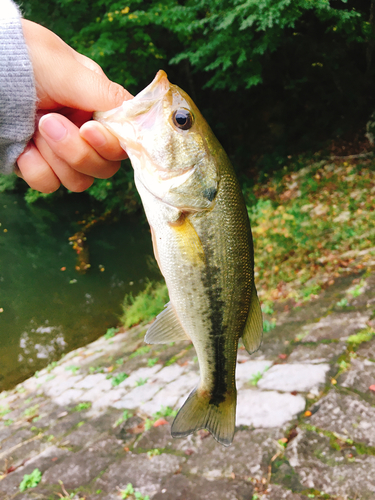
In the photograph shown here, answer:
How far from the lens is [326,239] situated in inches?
273

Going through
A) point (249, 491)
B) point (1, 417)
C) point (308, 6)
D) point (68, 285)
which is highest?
point (308, 6)

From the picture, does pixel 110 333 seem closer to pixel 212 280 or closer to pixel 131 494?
pixel 131 494

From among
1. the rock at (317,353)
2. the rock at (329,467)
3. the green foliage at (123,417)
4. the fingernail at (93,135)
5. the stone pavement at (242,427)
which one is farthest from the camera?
the green foliage at (123,417)

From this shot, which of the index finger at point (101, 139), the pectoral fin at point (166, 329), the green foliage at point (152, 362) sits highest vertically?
the index finger at point (101, 139)

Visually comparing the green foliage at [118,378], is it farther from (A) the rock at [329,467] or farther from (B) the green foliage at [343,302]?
(B) the green foliage at [343,302]

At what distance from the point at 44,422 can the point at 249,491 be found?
2.94 metres

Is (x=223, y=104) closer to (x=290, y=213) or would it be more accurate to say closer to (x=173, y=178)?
(x=290, y=213)

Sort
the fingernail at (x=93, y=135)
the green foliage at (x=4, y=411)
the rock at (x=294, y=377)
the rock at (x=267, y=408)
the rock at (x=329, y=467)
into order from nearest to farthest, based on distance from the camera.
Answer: the fingernail at (x=93, y=135) → the rock at (x=329, y=467) → the rock at (x=267, y=408) → the rock at (x=294, y=377) → the green foliage at (x=4, y=411)

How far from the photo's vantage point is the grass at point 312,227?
606 cm

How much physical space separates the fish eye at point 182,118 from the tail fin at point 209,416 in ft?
4.20

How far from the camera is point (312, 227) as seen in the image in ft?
24.1

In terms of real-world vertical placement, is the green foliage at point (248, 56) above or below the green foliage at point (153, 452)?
above

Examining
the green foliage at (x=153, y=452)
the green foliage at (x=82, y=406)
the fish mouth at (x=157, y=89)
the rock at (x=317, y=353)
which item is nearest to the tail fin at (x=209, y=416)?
the fish mouth at (x=157, y=89)

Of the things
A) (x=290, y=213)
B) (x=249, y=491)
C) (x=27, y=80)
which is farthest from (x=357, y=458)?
(x=290, y=213)
